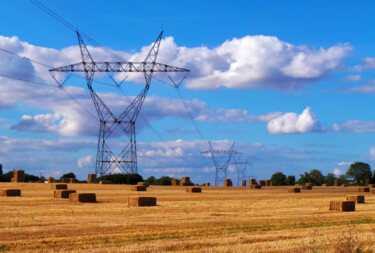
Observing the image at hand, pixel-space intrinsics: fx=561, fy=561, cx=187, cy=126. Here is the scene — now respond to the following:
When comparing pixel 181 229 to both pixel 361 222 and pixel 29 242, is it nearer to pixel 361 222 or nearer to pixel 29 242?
pixel 29 242

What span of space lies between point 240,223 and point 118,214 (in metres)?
8.48

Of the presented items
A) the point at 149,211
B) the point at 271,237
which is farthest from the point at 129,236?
the point at 149,211

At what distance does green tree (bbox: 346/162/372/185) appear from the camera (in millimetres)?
174625

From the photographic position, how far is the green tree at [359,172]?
573 ft

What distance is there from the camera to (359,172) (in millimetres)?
177875

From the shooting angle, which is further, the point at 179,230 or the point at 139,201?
the point at 139,201

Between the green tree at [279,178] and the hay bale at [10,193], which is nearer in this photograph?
the hay bale at [10,193]

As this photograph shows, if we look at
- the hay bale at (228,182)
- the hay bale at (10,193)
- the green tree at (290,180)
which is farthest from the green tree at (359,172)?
the hay bale at (10,193)

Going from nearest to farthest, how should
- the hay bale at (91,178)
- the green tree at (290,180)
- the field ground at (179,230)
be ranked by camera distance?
1. the field ground at (179,230)
2. the hay bale at (91,178)
3. the green tree at (290,180)

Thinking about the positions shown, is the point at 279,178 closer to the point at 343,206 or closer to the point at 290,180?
the point at 290,180

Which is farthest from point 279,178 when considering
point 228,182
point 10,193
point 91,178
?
point 10,193

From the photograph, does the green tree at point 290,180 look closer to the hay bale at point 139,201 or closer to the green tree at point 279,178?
the green tree at point 279,178

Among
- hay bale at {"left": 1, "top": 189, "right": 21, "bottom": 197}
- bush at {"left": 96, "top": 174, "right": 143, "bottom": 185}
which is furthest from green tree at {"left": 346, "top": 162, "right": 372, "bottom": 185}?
hay bale at {"left": 1, "top": 189, "right": 21, "bottom": 197}

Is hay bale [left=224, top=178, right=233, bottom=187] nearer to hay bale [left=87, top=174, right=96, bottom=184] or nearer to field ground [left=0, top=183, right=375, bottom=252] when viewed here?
hay bale [left=87, top=174, right=96, bottom=184]
